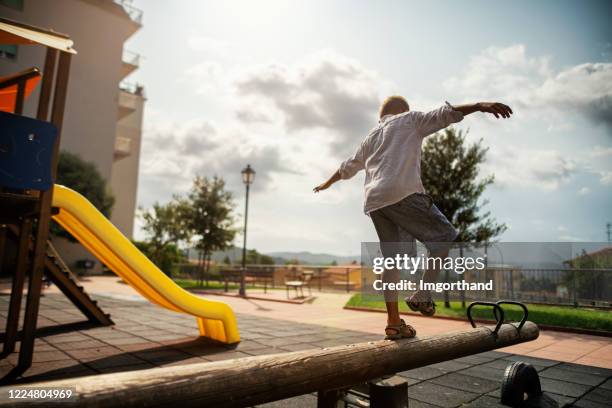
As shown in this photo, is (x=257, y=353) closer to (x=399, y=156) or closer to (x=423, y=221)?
(x=423, y=221)

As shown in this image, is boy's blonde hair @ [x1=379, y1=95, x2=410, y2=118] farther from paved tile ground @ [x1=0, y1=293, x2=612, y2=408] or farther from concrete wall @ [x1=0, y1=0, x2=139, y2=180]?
concrete wall @ [x1=0, y1=0, x2=139, y2=180]

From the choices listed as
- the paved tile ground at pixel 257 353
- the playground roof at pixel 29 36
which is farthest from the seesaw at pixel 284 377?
the playground roof at pixel 29 36

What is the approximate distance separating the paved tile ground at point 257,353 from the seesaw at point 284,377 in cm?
93

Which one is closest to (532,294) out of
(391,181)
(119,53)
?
(391,181)

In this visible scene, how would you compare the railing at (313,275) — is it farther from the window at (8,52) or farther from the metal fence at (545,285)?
the window at (8,52)

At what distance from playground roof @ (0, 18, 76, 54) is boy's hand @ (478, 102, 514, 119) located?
13.9ft

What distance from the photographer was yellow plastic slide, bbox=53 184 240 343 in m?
4.65

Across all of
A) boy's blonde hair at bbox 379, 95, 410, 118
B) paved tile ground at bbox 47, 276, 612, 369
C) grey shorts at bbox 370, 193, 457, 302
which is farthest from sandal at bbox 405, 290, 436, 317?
paved tile ground at bbox 47, 276, 612, 369

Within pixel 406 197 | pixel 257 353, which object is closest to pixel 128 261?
pixel 257 353

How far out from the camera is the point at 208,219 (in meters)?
22.8

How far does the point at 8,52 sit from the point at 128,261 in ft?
86.8

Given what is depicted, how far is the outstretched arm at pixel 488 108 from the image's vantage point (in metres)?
2.85

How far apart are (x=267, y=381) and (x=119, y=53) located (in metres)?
33.0

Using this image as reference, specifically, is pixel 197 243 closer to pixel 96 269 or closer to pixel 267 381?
pixel 96 269
